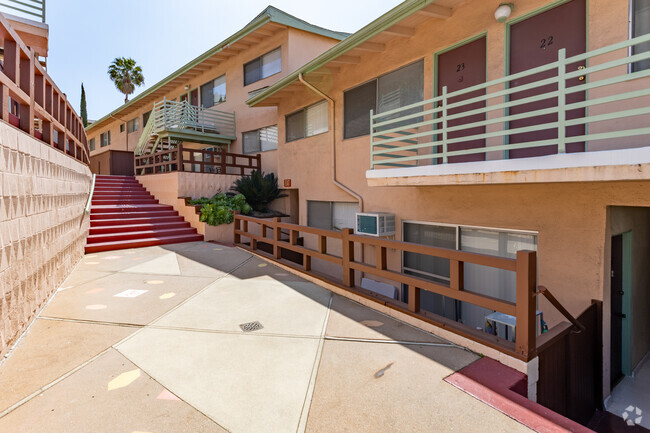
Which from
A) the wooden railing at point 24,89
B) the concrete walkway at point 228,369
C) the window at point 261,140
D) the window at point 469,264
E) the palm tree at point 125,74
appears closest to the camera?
the concrete walkway at point 228,369

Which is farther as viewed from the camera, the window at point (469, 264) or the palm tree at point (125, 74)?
the palm tree at point (125, 74)

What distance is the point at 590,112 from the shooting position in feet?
15.4

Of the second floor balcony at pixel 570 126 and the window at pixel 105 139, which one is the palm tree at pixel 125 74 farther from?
the second floor balcony at pixel 570 126

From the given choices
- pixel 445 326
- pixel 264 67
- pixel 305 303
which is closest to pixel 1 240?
pixel 305 303

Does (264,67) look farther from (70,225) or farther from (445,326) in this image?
(445,326)

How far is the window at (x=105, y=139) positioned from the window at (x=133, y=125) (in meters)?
4.55

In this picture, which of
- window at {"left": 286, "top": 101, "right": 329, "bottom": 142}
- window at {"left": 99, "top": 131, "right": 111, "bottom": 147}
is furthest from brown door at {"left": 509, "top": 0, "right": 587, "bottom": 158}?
window at {"left": 99, "top": 131, "right": 111, "bottom": 147}

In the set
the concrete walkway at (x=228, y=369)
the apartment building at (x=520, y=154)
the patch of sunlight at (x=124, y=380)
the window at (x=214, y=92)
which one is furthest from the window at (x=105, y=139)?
the patch of sunlight at (x=124, y=380)

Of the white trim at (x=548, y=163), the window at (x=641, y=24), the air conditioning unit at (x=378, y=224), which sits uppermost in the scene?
the window at (x=641, y=24)

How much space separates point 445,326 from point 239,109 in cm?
1411

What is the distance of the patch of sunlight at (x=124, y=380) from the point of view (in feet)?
9.04

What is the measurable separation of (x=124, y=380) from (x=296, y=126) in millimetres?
9409

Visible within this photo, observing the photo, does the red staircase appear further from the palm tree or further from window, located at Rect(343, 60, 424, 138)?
the palm tree

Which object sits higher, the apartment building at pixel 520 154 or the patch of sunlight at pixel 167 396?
the apartment building at pixel 520 154
